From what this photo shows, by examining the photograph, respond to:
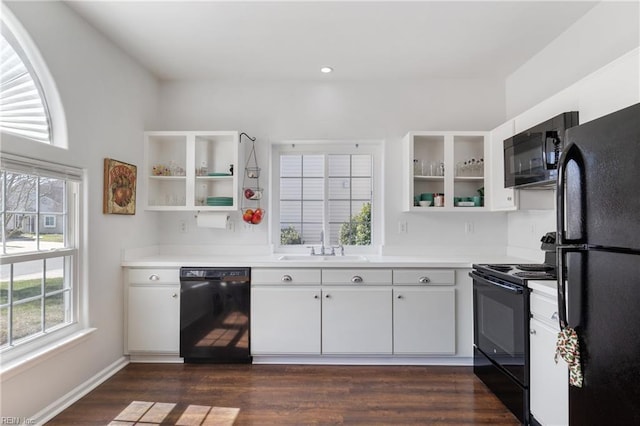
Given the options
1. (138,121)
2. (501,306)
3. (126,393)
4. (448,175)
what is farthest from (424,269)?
(138,121)

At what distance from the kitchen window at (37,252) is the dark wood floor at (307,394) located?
576 millimetres

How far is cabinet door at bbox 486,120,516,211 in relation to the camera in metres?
2.90

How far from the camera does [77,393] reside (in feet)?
8.02

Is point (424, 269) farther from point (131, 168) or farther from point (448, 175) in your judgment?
point (131, 168)

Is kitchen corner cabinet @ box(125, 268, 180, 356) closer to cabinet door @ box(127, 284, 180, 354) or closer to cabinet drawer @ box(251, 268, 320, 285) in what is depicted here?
cabinet door @ box(127, 284, 180, 354)

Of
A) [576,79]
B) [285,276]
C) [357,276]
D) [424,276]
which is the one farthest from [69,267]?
[576,79]

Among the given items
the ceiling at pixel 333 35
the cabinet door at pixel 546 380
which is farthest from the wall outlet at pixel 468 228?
the cabinet door at pixel 546 380

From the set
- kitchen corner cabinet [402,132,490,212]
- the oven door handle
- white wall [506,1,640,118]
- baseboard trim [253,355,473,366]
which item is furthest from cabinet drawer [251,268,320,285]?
white wall [506,1,640,118]

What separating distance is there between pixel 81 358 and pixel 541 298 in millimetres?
2984

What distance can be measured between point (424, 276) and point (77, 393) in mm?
2667

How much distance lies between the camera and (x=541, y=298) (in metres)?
2.02

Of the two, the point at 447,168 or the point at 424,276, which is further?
the point at 447,168

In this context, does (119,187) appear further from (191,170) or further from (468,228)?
(468,228)

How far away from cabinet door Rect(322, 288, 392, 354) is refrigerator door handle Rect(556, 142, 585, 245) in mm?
1714
